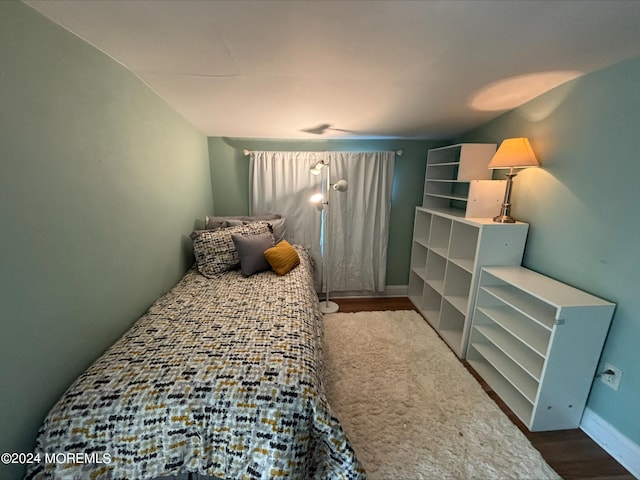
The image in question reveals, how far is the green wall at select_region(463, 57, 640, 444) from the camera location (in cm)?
129

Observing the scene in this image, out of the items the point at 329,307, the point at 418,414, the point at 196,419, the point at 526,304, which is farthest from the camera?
the point at 329,307

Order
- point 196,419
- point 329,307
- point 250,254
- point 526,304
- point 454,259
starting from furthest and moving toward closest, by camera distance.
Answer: point 329,307 < point 454,259 < point 250,254 < point 526,304 < point 196,419

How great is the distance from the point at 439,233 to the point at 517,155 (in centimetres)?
106

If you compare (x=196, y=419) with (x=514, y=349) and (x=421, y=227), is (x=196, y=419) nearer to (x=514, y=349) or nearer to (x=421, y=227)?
(x=514, y=349)

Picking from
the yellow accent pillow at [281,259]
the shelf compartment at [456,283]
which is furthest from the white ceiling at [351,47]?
the shelf compartment at [456,283]

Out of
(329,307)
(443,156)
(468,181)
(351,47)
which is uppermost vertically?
(351,47)

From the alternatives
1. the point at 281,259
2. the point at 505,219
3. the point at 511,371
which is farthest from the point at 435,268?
the point at 281,259

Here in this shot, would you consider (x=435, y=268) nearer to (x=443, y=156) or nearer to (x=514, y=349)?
(x=514, y=349)

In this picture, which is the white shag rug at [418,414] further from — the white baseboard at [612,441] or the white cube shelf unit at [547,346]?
the white baseboard at [612,441]

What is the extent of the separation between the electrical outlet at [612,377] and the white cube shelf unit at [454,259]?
741 mm

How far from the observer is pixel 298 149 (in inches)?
118

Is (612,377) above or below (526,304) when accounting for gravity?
below

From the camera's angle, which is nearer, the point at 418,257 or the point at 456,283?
the point at 456,283

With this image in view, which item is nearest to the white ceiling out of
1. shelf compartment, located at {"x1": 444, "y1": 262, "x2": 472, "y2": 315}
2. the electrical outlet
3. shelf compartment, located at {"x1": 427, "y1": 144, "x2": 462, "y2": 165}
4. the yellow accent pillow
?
shelf compartment, located at {"x1": 427, "y1": 144, "x2": 462, "y2": 165}
